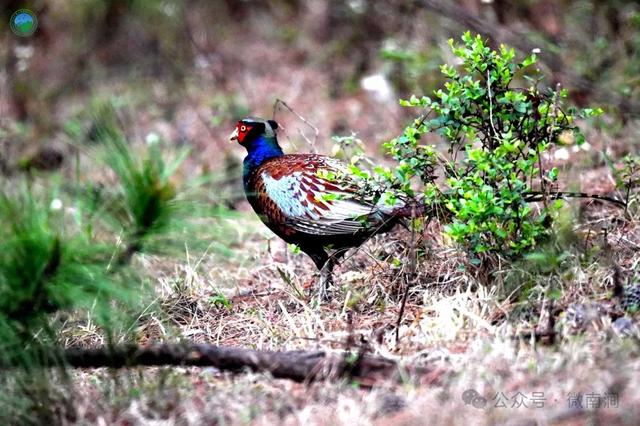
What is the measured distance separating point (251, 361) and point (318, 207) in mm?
1111

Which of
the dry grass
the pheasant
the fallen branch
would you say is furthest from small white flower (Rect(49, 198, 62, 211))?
the pheasant

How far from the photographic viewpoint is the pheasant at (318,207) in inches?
153

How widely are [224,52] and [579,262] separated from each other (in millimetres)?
5990

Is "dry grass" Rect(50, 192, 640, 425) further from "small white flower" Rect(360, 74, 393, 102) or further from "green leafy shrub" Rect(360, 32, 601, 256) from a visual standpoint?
"small white flower" Rect(360, 74, 393, 102)

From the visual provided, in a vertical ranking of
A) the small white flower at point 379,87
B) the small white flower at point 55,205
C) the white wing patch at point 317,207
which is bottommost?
the small white flower at point 55,205

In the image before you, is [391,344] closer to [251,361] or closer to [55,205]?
[251,361]

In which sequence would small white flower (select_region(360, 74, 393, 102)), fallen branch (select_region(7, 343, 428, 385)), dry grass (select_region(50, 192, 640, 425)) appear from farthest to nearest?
small white flower (select_region(360, 74, 393, 102))
fallen branch (select_region(7, 343, 428, 385))
dry grass (select_region(50, 192, 640, 425))

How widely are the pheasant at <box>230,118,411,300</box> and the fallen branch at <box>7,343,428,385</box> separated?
94cm

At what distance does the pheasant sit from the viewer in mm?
3875

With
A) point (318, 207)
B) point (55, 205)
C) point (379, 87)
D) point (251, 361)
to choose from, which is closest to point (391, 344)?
point (251, 361)

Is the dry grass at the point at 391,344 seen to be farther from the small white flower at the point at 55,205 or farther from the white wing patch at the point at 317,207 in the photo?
the small white flower at the point at 55,205

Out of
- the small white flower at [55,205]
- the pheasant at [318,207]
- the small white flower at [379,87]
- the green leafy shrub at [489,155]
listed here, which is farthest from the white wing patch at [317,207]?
the small white flower at [379,87]

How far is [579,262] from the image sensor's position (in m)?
3.53

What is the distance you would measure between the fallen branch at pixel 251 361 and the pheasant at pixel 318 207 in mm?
943
